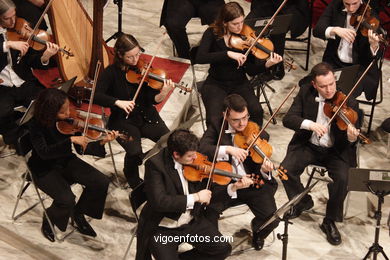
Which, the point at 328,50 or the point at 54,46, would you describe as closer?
the point at 54,46

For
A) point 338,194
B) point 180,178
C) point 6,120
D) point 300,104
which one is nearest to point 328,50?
point 300,104

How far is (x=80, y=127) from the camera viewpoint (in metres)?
4.25

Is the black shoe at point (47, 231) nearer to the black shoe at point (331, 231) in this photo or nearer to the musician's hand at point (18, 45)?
the musician's hand at point (18, 45)

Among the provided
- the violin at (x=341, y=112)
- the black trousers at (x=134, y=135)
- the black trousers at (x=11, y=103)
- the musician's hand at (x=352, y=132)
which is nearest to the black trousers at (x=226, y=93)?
the black trousers at (x=134, y=135)

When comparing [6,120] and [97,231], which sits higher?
[6,120]

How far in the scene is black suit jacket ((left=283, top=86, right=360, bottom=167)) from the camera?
4.54 meters

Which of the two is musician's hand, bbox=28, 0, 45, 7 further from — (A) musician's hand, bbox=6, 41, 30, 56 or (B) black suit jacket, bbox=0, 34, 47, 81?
(A) musician's hand, bbox=6, 41, 30, 56

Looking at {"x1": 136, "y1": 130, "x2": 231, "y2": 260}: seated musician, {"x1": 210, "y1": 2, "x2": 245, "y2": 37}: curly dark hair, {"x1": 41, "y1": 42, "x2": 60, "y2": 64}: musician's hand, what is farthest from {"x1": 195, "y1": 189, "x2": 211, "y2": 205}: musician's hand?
{"x1": 41, "y1": 42, "x2": 60, "y2": 64}: musician's hand

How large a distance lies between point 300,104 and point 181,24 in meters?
1.65

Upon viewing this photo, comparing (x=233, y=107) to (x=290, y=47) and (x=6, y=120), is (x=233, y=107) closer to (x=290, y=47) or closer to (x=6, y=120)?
(x=6, y=120)

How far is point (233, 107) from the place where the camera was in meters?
4.20

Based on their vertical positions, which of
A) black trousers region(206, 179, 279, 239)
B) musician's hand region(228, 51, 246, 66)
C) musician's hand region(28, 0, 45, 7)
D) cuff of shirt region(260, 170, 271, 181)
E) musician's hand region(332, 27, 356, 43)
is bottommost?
black trousers region(206, 179, 279, 239)

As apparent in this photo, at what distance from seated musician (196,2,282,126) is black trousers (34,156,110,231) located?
99 cm

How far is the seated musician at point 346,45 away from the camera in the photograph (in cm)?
524
